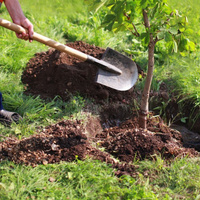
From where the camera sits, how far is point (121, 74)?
3.75 metres

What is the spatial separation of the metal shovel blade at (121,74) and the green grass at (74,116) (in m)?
0.45

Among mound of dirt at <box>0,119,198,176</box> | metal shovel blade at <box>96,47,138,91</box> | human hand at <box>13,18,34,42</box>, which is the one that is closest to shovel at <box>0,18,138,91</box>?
metal shovel blade at <box>96,47,138,91</box>

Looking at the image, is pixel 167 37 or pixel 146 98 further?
pixel 146 98

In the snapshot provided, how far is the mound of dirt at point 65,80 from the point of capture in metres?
3.79

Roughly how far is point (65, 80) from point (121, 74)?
76cm

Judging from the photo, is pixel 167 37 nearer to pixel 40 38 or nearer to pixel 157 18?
pixel 157 18

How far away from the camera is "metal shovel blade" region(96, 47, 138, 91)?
362cm

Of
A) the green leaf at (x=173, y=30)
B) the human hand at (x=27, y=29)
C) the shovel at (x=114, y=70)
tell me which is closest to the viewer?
the green leaf at (x=173, y=30)

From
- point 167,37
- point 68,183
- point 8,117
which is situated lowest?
point 68,183

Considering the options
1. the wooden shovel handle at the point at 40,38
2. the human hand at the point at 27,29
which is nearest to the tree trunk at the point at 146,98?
the wooden shovel handle at the point at 40,38

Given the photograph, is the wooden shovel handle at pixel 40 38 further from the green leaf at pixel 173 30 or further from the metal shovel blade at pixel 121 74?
the green leaf at pixel 173 30

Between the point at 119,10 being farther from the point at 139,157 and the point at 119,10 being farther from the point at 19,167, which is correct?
the point at 19,167

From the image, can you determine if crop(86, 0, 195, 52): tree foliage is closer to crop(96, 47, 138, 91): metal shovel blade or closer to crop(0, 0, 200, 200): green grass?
crop(0, 0, 200, 200): green grass

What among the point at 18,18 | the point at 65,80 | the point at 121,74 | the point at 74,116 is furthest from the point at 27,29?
the point at 121,74
